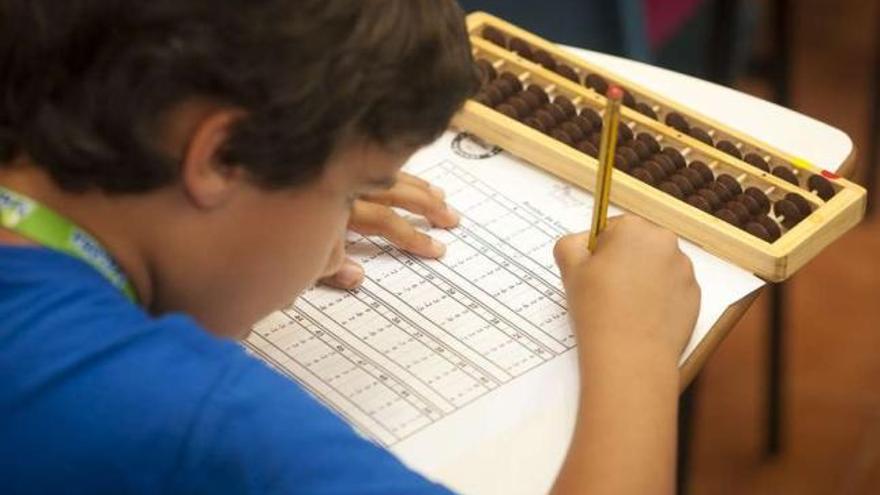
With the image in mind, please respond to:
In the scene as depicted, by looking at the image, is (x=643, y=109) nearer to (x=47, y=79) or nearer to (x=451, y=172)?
(x=451, y=172)

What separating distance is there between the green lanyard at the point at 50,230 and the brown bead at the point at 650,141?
656 mm

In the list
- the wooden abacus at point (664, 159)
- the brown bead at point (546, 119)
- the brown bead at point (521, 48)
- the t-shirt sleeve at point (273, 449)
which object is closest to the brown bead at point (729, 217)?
the wooden abacus at point (664, 159)

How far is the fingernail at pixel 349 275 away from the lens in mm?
1247

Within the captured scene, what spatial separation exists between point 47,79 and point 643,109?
2.48ft

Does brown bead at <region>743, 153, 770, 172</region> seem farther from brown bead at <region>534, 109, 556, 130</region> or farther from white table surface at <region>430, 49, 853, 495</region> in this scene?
brown bead at <region>534, 109, 556, 130</region>

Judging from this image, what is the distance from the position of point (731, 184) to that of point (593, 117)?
0.17m

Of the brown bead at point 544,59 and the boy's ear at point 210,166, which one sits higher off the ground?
the boy's ear at point 210,166

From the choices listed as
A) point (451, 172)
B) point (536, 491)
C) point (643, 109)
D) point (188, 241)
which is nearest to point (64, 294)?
point (188, 241)

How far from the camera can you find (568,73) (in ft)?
5.03

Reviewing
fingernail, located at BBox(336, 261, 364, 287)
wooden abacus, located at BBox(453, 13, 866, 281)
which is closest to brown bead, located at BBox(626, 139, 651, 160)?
wooden abacus, located at BBox(453, 13, 866, 281)

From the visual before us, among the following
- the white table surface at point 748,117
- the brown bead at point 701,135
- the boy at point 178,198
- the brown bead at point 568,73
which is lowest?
the white table surface at point 748,117

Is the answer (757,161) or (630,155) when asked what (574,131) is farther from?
(757,161)

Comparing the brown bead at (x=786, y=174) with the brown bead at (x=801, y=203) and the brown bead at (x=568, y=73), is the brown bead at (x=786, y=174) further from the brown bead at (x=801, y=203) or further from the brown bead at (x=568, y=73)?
the brown bead at (x=568, y=73)

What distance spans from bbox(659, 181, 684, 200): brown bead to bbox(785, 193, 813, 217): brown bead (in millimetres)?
105
